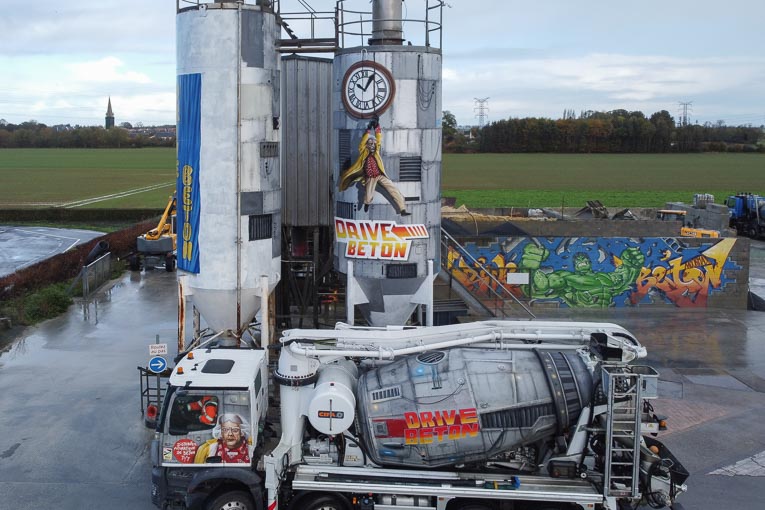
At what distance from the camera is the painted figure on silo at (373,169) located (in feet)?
66.8

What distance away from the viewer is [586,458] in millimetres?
14227

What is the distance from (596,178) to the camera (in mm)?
118750

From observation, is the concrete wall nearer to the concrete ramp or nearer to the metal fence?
the concrete ramp

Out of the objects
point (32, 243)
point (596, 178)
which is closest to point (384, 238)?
point (32, 243)

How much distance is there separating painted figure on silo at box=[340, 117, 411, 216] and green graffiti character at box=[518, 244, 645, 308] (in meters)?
14.3

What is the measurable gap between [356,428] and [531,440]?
3.06m

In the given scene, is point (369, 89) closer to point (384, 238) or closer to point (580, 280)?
point (384, 238)

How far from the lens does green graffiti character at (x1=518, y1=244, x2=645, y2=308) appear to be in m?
33.5

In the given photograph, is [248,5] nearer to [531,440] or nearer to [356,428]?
[356,428]

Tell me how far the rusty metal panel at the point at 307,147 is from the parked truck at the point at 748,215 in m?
40.1

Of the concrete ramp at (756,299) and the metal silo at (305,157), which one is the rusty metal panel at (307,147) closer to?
the metal silo at (305,157)

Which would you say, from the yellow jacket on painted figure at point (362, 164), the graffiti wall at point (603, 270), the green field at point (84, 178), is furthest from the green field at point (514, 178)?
the yellow jacket on painted figure at point (362, 164)

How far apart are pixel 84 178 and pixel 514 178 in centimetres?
6276

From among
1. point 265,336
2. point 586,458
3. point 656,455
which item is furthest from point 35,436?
point 656,455
